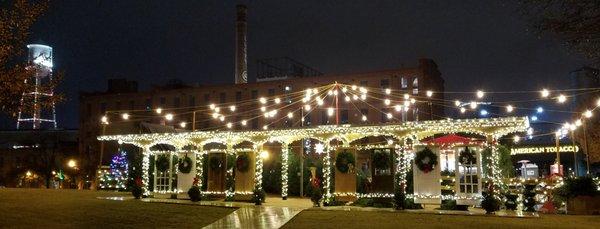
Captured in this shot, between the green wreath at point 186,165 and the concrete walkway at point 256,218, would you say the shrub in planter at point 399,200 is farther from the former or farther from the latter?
the green wreath at point 186,165

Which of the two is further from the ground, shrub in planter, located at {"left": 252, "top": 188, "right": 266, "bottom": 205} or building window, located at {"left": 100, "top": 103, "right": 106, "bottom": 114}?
building window, located at {"left": 100, "top": 103, "right": 106, "bottom": 114}

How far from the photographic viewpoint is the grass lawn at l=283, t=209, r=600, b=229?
13570 mm

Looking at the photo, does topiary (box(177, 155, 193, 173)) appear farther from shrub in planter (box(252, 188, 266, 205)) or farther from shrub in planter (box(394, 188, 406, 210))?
shrub in planter (box(394, 188, 406, 210))

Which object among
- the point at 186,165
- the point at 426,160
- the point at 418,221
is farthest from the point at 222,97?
the point at 418,221

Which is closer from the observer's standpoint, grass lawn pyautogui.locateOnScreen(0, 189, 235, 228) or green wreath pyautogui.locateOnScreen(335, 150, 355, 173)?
grass lawn pyautogui.locateOnScreen(0, 189, 235, 228)

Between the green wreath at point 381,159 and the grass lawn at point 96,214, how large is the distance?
5383 mm

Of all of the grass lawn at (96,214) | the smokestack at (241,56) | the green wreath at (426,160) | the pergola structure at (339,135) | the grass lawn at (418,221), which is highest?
the smokestack at (241,56)

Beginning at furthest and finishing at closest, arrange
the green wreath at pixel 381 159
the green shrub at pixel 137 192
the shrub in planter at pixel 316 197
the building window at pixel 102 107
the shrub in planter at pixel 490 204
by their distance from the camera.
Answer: the building window at pixel 102 107
the green shrub at pixel 137 192
the green wreath at pixel 381 159
the shrub in planter at pixel 316 197
the shrub in planter at pixel 490 204

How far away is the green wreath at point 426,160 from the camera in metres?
18.7

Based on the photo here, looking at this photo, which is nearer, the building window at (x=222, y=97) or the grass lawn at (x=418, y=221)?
the grass lawn at (x=418, y=221)

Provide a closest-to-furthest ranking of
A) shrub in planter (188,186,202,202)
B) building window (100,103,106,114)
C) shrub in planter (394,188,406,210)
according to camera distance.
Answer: shrub in planter (394,188,406,210) → shrub in planter (188,186,202,202) → building window (100,103,106,114)

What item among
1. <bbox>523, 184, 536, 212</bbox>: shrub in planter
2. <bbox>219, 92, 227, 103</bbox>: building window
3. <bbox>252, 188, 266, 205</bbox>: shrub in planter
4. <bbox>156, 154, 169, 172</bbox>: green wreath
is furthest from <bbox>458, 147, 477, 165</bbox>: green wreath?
<bbox>219, 92, 227, 103</bbox>: building window

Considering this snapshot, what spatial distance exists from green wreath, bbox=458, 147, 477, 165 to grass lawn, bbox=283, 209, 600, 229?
295 centimetres

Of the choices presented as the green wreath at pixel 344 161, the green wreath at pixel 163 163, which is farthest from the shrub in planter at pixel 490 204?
the green wreath at pixel 163 163
